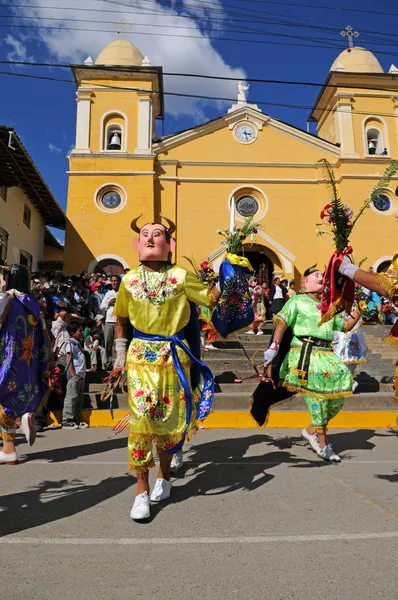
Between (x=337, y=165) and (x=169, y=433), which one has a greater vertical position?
(x=337, y=165)

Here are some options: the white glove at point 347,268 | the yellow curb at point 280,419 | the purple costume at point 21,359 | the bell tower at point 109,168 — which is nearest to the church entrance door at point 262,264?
the bell tower at point 109,168

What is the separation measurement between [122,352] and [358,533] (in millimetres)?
2037

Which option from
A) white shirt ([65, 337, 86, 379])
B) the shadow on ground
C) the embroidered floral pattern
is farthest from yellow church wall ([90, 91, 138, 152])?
the shadow on ground

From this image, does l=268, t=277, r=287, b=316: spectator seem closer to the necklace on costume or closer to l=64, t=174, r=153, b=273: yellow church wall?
l=64, t=174, r=153, b=273: yellow church wall

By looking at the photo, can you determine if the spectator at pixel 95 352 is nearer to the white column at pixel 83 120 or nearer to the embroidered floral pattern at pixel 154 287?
the embroidered floral pattern at pixel 154 287

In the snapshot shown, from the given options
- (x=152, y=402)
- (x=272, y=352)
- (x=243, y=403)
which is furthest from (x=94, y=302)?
(x=152, y=402)

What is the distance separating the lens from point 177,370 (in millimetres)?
3293

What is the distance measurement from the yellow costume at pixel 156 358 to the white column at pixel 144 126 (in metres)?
17.9

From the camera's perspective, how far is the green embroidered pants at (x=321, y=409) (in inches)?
185

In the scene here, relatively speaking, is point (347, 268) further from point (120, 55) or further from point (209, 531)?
point (120, 55)

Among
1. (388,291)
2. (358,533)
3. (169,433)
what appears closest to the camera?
(358,533)

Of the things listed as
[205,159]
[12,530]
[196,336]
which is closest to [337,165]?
[205,159]

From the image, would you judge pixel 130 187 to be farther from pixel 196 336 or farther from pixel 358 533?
pixel 358 533

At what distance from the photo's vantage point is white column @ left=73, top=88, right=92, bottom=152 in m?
20.0
